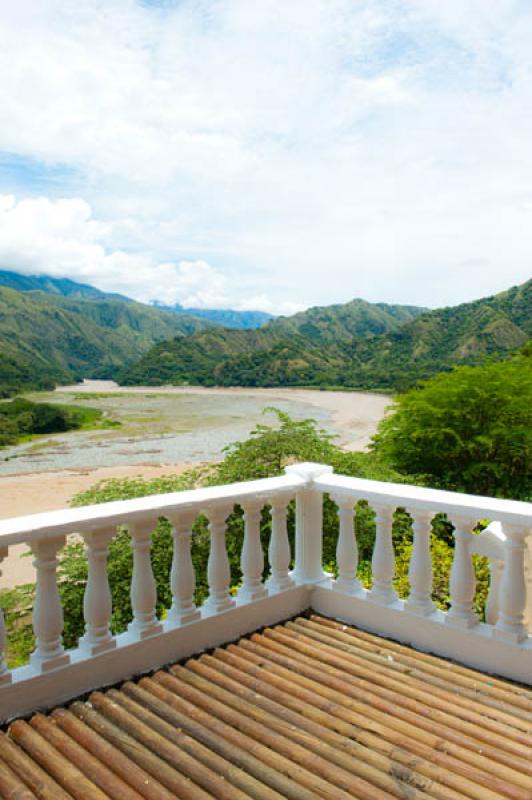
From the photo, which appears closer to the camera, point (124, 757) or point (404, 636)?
point (124, 757)

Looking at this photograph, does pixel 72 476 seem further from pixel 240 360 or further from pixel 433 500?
pixel 240 360

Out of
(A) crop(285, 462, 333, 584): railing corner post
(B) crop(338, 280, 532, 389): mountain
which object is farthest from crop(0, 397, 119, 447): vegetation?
(A) crop(285, 462, 333, 584): railing corner post

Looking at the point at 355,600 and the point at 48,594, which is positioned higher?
the point at 48,594

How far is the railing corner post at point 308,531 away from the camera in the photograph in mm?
3010

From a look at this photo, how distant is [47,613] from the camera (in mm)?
2141

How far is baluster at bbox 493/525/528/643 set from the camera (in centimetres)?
233

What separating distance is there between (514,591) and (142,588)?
1.52 m

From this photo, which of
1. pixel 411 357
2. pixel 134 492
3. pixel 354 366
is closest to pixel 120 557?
pixel 134 492

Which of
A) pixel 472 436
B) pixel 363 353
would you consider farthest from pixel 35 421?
pixel 363 353

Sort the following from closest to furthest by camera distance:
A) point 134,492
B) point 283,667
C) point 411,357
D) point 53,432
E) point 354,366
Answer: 1. point 283,667
2. point 134,492
3. point 53,432
4. point 411,357
5. point 354,366

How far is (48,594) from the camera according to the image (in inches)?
84.4

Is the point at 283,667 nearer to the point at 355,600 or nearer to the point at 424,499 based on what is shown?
the point at 355,600

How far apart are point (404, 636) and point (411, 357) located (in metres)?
70.3

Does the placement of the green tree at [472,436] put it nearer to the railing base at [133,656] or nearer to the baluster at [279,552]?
the baluster at [279,552]
